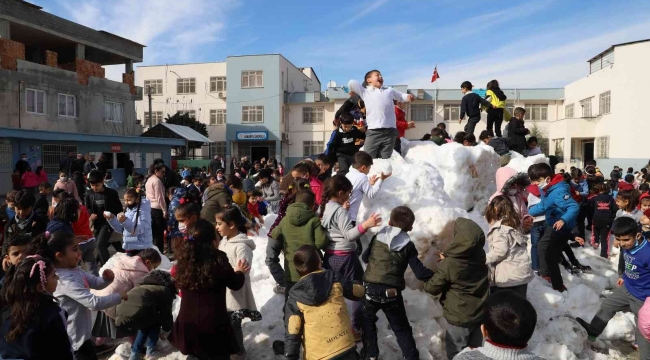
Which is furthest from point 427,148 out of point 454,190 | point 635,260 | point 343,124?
point 635,260

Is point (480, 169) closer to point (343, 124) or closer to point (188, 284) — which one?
point (343, 124)

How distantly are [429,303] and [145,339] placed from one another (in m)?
3.01

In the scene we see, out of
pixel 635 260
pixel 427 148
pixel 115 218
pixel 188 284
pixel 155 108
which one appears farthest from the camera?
pixel 155 108

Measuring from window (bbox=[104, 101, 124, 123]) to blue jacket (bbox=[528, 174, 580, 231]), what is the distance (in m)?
26.9

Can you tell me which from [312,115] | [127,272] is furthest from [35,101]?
[127,272]

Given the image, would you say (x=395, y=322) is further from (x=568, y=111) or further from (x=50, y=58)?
(x=568, y=111)

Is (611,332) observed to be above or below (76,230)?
below

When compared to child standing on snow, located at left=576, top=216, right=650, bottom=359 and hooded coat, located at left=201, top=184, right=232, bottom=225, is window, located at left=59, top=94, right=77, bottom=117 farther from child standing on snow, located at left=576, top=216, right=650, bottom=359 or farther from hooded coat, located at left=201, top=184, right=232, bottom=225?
child standing on snow, located at left=576, top=216, right=650, bottom=359

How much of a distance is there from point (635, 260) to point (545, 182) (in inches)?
76.2

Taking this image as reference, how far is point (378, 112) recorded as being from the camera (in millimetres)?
6078

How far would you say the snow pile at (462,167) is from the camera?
21.3 ft

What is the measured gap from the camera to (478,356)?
1.95 m

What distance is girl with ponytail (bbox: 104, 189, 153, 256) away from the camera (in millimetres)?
5672

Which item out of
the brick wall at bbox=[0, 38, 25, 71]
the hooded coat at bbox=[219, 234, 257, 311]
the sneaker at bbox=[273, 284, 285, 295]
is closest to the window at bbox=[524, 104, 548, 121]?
the brick wall at bbox=[0, 38, 25, 71]
